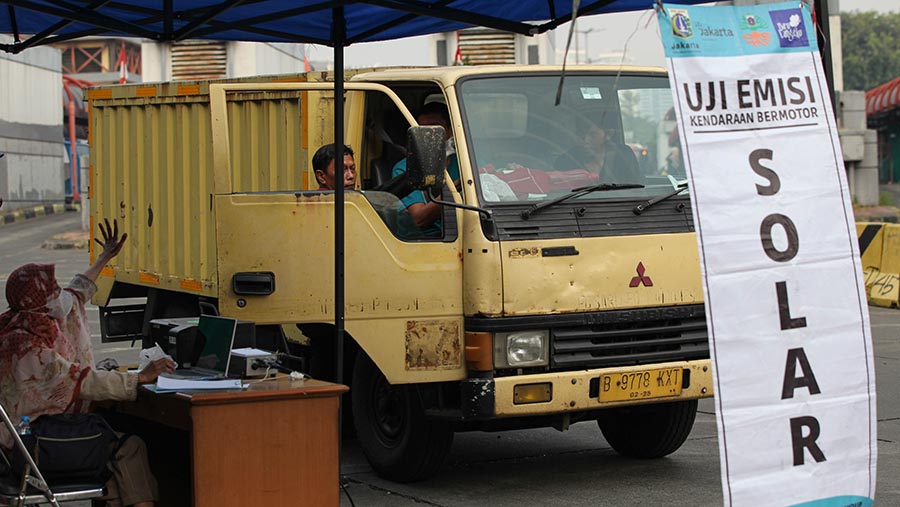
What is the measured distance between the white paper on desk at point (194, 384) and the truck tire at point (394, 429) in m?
1.71

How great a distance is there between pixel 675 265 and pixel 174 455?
2835 millimetres

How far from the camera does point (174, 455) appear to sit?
21.1 ft

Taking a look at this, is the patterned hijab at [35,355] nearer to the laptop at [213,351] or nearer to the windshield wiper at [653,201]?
the laptop at [213,351]

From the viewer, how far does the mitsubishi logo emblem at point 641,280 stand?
6938 millimetres

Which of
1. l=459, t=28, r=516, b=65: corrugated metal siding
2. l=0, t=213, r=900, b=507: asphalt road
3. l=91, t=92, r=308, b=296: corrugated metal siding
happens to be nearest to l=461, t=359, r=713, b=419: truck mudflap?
l=0, t=213, r=900, b=507: asphalt road

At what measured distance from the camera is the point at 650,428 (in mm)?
7949

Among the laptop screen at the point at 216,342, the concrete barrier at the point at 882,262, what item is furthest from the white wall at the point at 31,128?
the laptop screen at the point at 216,342

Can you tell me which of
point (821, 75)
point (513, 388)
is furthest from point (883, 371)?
point (821, 75)

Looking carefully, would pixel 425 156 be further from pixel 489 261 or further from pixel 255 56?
pixel 255 56

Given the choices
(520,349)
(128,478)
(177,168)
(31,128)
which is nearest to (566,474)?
(520,349)

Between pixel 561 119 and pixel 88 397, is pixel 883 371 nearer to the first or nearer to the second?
pixel 561 119

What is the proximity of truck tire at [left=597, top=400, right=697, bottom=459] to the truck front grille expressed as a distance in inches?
22.8

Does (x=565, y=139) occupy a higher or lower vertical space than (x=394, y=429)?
higher

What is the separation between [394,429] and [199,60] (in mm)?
23543
